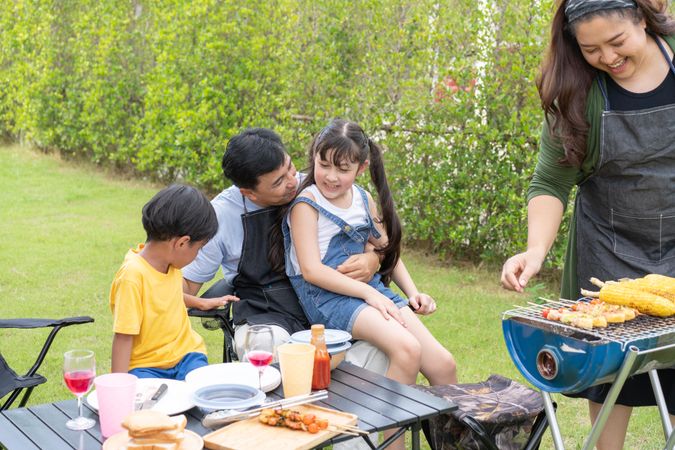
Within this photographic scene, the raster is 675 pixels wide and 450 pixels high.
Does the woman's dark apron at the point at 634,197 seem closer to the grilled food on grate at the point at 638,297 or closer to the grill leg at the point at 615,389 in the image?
the grilled food on grate at the point at 638,297

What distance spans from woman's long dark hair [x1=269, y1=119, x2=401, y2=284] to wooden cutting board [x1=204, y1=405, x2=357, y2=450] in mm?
1381

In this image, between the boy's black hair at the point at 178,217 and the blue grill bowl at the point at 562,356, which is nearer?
the blue grill bowl at the point at 562,356

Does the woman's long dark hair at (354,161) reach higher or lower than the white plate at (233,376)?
higher

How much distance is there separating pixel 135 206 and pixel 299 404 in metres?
7.36

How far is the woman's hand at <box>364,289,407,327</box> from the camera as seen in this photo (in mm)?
3631

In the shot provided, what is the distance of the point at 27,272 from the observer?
7.12 meters

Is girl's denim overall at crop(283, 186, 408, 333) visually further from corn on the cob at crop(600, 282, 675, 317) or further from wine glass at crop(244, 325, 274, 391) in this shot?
corn on the cob at crop(600, 282, 675, 317)

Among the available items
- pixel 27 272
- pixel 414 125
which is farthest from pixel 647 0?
pixel 27 272

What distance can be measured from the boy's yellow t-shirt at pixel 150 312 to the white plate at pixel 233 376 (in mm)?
346

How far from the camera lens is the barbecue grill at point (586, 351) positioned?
7.69 ft

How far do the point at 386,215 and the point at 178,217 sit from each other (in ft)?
3.83

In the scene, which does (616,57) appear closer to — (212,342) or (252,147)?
(252,147)

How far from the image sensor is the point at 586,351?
2371 mm

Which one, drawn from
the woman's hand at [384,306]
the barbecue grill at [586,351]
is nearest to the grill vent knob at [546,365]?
the barbecue grill at [586,351]
